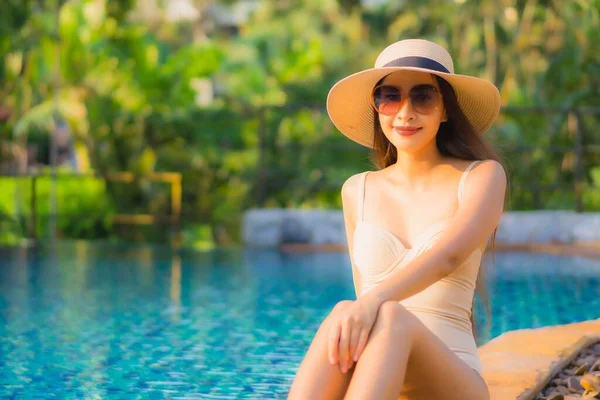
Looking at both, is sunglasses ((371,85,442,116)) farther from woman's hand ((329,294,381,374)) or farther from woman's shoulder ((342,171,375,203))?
woman's hand ((329,294,381,374))

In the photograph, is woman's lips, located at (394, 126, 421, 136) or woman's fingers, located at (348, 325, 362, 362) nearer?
woman's fingers, located at (348, 325, 362, 362)

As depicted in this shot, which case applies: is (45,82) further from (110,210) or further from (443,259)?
(443,259)

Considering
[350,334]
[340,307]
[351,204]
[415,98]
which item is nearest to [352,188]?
[351,204]

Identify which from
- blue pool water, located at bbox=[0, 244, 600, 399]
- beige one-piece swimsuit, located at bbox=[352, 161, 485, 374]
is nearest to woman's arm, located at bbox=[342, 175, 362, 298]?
beige one-piece swimsuit, located at bbox=[352, 161, 485, 374]

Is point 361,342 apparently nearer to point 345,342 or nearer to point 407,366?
point 345,342

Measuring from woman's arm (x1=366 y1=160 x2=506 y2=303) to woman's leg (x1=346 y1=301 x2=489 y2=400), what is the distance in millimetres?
96

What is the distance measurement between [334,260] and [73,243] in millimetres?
4420

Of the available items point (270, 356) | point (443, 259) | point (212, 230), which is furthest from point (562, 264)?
point (443, 259)

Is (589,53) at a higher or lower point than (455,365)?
higher

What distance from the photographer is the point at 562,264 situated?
37.6 feet

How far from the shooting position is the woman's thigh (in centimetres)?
271

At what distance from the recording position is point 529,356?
463 centimetres

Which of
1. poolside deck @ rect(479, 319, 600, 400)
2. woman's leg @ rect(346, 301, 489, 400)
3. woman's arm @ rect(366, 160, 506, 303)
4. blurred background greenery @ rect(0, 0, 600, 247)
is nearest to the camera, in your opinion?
woman's leg @ rect(346, 301, 489, 400)

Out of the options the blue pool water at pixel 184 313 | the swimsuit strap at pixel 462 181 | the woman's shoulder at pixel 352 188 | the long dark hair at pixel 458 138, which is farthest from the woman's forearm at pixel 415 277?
the blue pool water at pixel 184 313
